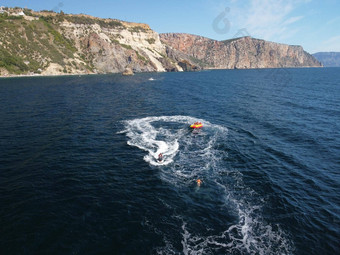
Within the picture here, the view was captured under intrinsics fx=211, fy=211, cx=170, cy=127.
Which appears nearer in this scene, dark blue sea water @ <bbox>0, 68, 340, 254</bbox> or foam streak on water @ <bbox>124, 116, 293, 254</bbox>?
foam streak on water @ <bbox>124, 116, 293, 254</bbox>

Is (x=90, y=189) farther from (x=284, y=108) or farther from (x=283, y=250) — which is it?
(x=284, y=108)

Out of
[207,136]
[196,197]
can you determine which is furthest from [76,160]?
[207,136]

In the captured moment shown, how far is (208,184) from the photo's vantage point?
1293 inches

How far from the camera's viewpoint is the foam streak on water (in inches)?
877

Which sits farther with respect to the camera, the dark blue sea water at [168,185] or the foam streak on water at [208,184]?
the dark blue sea water at [168,185]

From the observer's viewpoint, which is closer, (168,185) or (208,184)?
(168,185)

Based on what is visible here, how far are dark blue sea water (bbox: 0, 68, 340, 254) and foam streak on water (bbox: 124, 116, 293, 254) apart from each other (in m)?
0.15

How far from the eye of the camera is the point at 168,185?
3238cm

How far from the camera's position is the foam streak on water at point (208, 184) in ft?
73.0

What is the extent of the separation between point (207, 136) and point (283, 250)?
32.8 metres

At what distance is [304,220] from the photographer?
86.7ft

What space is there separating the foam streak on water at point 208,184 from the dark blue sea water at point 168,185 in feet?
0.48

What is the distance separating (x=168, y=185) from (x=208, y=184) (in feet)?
20.5

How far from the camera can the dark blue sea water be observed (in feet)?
74.6
